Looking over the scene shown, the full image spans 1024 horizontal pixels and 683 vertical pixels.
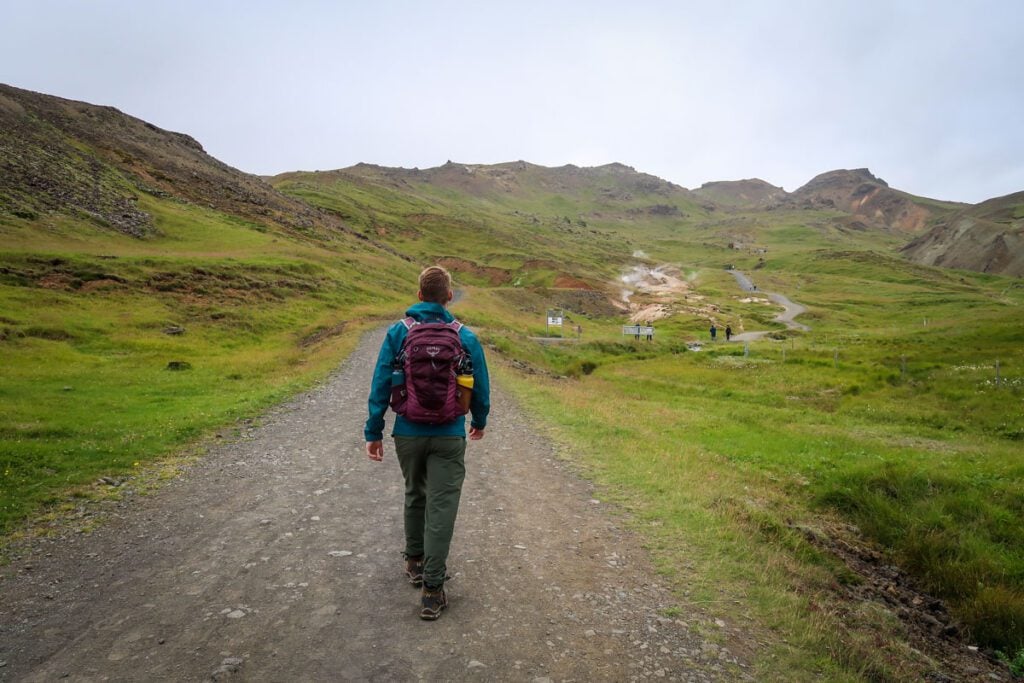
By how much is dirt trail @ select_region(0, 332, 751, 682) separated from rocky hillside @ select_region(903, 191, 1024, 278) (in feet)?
485

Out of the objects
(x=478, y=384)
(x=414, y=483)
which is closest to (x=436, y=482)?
(x=414, y=483)

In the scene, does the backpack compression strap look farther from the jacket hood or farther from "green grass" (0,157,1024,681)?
"green grass" (0,157,1024,681)

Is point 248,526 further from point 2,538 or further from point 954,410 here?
point 954,410

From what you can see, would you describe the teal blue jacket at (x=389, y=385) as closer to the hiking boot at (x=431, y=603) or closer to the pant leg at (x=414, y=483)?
the pant leg at (x=414, y=483)

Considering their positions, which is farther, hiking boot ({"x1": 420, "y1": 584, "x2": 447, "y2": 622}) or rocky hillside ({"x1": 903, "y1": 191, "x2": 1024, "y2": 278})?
rocky hillside ({"x1": 903, "y1": 191, "x2": 1024, "y2": 278})

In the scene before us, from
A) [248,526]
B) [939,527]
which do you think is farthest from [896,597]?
[248,526]

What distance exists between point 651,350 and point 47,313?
43.8 m

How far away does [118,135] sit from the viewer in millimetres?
85688

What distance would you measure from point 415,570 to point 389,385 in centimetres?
222

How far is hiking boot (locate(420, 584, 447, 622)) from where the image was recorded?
530cm

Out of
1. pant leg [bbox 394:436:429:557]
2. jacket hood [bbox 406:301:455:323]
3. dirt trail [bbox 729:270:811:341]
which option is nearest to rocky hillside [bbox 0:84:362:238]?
jacket hood [bbox 406:301:455:323]

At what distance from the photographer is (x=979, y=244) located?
129 metres

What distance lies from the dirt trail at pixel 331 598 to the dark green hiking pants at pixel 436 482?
629mm

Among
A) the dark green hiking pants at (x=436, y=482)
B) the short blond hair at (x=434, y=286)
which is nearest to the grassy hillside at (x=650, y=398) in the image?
the dark green hiking pants at (x=436, y=482)
